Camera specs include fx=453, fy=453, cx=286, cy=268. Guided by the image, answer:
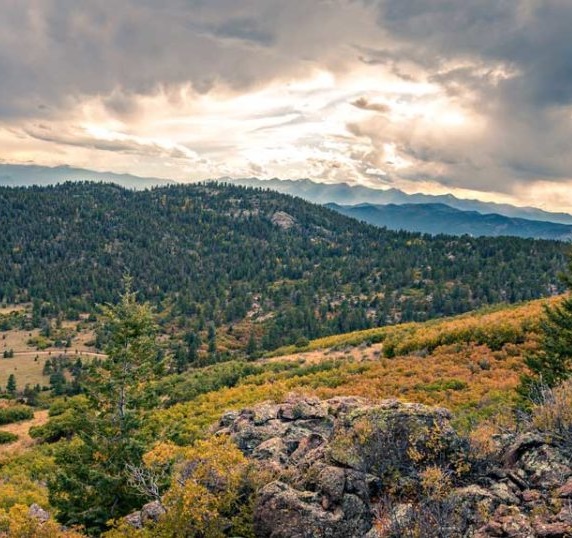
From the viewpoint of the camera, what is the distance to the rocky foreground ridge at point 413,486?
10.4 meters

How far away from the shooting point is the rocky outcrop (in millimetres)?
10375

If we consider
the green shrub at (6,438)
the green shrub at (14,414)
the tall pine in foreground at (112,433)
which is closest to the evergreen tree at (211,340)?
the green shrub at (14,414)

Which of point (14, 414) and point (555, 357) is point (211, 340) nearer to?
point (14, 414)

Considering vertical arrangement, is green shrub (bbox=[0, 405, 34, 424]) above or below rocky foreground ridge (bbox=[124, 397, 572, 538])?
below

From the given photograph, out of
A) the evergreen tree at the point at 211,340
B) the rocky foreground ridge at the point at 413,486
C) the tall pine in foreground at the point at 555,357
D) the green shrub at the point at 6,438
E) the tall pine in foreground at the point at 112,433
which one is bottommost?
the evergreen tree at the point at 211,340

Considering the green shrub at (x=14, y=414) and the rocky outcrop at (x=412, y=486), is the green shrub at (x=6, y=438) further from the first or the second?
the rocky outcrop at (x=412, y=486)

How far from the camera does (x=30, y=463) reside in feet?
107

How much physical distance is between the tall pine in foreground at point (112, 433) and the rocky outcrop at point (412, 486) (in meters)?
9.06

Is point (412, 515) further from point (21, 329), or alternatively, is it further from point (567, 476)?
point (21, 329)

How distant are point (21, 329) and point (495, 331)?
166471 millimetres

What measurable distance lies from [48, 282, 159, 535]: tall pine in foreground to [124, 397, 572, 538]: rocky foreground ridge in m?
5.98

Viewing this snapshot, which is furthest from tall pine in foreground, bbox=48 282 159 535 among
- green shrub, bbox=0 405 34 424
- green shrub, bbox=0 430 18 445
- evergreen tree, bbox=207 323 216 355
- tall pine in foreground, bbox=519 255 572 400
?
evergreen tree, bbox=207 323 216 355

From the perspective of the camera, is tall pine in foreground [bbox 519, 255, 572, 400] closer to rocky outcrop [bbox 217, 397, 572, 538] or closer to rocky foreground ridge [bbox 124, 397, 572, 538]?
rocky foreground ridge [bbox 124, 397, 572, 538]

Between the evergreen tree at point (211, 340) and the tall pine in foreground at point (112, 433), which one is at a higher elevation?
the tall pine in foreground at point (112, 433)
